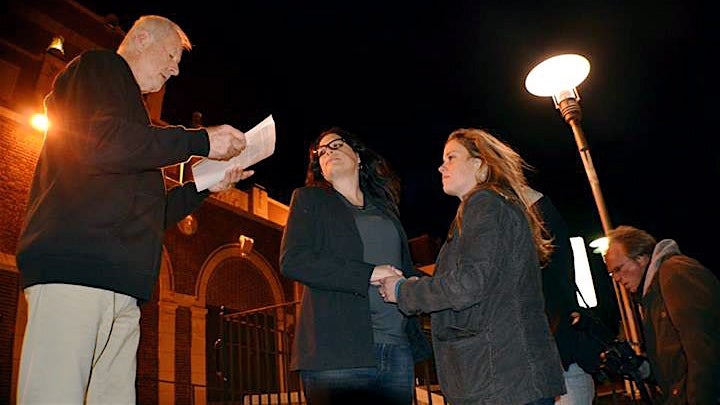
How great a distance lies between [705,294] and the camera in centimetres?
383

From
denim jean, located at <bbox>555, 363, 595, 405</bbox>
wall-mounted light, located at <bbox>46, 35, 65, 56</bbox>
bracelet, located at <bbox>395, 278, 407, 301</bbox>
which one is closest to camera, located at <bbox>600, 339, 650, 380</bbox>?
denim jean, located at <bbox>555, 363, 595, 405</bbox>

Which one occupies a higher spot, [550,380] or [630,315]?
[630,315]

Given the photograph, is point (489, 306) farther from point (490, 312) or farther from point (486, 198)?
point (486, 198)

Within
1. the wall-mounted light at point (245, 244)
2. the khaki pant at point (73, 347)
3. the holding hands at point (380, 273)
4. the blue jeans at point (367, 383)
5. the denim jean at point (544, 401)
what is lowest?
the denim jean at point (544, 401)

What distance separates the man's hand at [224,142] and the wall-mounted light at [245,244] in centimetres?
1461

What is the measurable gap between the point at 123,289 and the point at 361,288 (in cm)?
110

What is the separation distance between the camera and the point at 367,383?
268cm

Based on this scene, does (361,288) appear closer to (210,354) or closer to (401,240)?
(401,240)

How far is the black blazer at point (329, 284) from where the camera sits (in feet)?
8.76

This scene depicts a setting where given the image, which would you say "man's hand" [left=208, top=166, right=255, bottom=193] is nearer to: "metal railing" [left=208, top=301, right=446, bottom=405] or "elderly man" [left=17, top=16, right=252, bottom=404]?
"elderly man" [left=17, top=16, right=252, bottom=404]

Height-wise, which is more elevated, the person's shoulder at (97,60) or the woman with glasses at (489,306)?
the person's shoulder at (97,60)

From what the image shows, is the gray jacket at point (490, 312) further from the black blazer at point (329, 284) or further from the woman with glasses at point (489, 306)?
the black blazer at point (329, 284)

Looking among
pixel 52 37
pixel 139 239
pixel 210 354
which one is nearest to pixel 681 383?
pixel 139 239

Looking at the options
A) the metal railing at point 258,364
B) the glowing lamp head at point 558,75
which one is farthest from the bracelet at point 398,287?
the glowing lamp head at point 558,75
